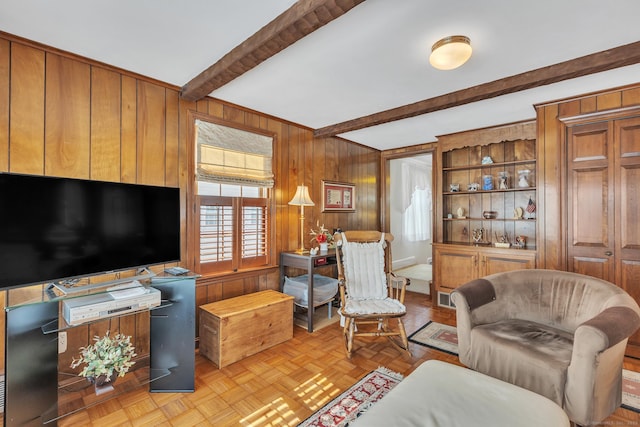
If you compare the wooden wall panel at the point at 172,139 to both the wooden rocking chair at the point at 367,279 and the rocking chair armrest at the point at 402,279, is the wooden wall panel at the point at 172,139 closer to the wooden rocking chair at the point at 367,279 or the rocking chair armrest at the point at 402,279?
the wooden rocking chair at the point at 367,279

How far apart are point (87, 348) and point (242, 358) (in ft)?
3.60

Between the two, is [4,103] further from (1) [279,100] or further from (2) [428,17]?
(2) [428,17]

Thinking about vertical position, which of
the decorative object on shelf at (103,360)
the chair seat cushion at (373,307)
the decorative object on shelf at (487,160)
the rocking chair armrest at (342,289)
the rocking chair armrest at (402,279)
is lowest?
the decorative object on shelf at (103,360)

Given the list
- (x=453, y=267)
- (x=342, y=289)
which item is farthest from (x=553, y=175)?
(x=342, y=289)

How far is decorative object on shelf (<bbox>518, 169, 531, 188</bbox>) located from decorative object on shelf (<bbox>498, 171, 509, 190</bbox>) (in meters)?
0.15

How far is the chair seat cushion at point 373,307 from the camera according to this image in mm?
2553

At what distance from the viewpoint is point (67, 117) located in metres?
2.05

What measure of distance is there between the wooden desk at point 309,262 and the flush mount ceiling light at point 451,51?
207 centimetres

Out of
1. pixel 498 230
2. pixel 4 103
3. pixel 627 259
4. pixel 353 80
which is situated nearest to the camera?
pixel 4 103

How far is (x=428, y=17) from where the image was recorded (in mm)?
1633

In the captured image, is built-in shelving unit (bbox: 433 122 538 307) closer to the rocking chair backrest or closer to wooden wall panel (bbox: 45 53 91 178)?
A: the rocking chair backrest

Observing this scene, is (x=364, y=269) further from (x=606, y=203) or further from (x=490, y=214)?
(x=606, y=203)

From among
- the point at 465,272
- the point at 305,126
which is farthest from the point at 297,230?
the point at 465,272

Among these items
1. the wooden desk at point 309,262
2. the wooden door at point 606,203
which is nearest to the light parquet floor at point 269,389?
the wooden desk at point 309,262
